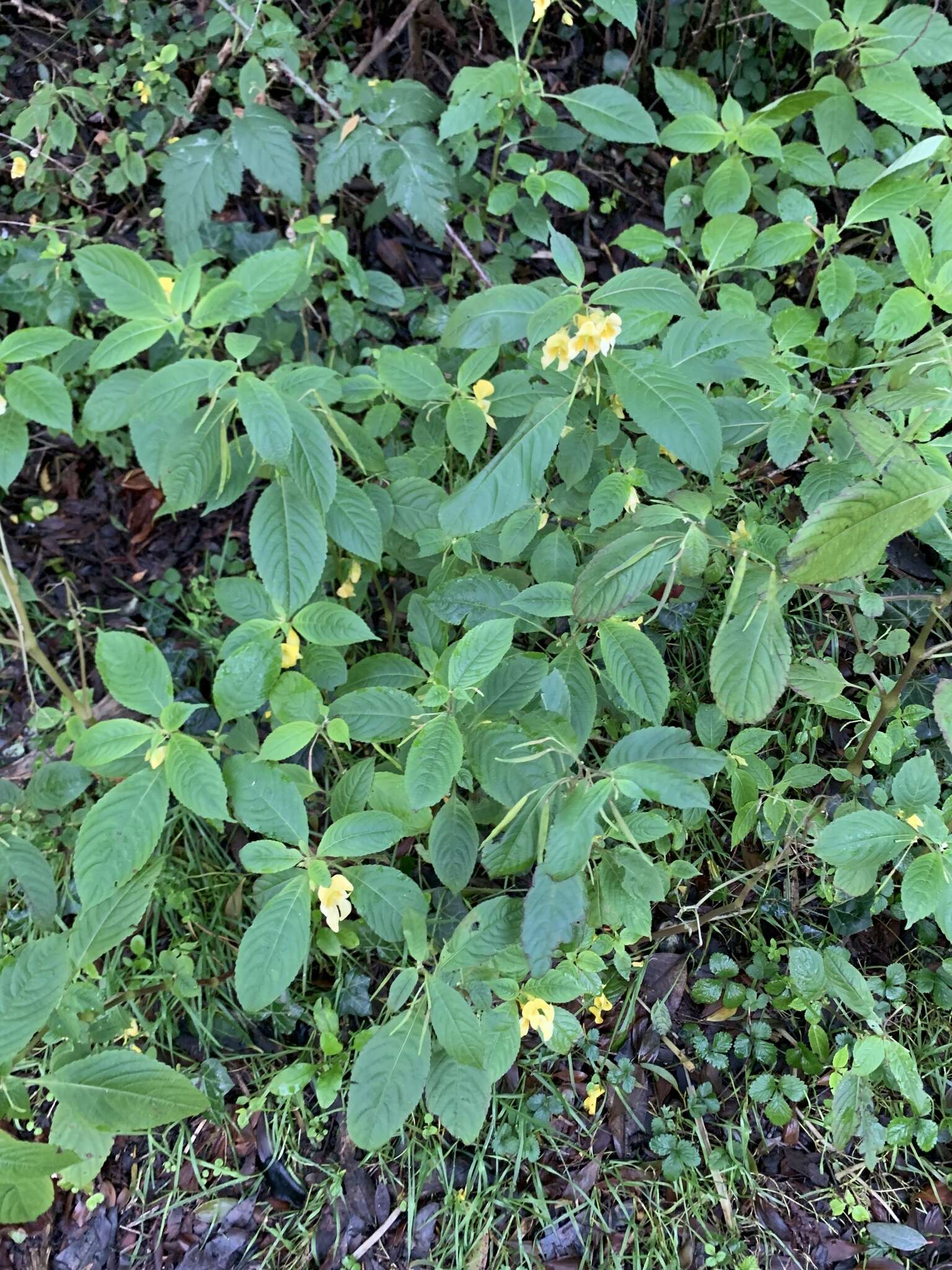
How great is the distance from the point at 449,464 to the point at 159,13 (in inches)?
72.2

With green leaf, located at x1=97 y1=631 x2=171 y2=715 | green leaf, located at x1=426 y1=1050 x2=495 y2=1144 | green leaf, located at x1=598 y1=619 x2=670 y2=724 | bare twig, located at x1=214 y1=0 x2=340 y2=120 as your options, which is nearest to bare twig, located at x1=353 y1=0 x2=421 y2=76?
bare twig, located at x1=214 y1=0 x2=340 y2=120

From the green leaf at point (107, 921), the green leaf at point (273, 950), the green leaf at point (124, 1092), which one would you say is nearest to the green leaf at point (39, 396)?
the green leaf at point (107, 921)

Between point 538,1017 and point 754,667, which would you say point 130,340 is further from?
point 538,1017

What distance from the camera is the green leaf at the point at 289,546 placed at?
62.2 inches

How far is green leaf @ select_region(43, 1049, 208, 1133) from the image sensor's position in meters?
1.31

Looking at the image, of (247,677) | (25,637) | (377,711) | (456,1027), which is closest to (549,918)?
(456,1027)

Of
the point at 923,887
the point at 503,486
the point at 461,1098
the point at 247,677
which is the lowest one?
the point at 461,1098

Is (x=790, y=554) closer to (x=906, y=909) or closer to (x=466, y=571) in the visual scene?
(x=906, y=909)

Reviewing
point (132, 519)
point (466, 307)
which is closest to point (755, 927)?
point (466, 307)

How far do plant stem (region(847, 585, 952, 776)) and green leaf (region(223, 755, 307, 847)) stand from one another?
1.18 m

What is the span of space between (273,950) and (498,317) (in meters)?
1.28

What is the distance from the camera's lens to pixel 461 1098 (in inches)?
56.7

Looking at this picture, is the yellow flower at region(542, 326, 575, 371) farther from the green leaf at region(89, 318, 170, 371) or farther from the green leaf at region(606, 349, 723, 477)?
the green leaf at region(89, 318, 170, 371)

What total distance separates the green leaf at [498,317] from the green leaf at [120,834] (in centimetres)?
105
